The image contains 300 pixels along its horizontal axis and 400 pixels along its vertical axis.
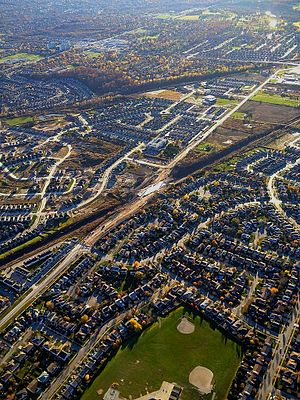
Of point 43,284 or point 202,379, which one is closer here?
point 202,379

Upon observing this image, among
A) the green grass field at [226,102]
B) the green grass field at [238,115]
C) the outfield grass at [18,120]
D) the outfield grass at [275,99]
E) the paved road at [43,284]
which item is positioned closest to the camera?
the paved road at [43,284]

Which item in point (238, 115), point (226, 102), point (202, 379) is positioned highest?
point (226, 102)

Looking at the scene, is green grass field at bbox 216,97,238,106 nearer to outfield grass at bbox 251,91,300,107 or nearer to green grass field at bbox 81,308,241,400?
outfield grass at bbox 251,91,300,107

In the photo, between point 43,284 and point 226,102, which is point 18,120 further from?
point 43,284

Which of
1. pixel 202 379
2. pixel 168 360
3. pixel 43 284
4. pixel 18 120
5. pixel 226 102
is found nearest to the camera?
pixel 202 379

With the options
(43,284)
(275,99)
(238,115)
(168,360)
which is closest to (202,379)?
(168,360)

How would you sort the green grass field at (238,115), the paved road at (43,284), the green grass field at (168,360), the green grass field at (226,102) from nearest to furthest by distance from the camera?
the green grass field at (168,360) → the paved road at (43,284) → the green grass field at (238,115) → the green grass field at (226,102)

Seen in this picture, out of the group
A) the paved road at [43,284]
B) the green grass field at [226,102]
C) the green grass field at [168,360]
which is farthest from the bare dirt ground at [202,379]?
the green grass field at [226,102]

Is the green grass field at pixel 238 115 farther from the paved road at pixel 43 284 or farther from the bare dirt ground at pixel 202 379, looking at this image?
the bare dirt ground at pixel 202 379
